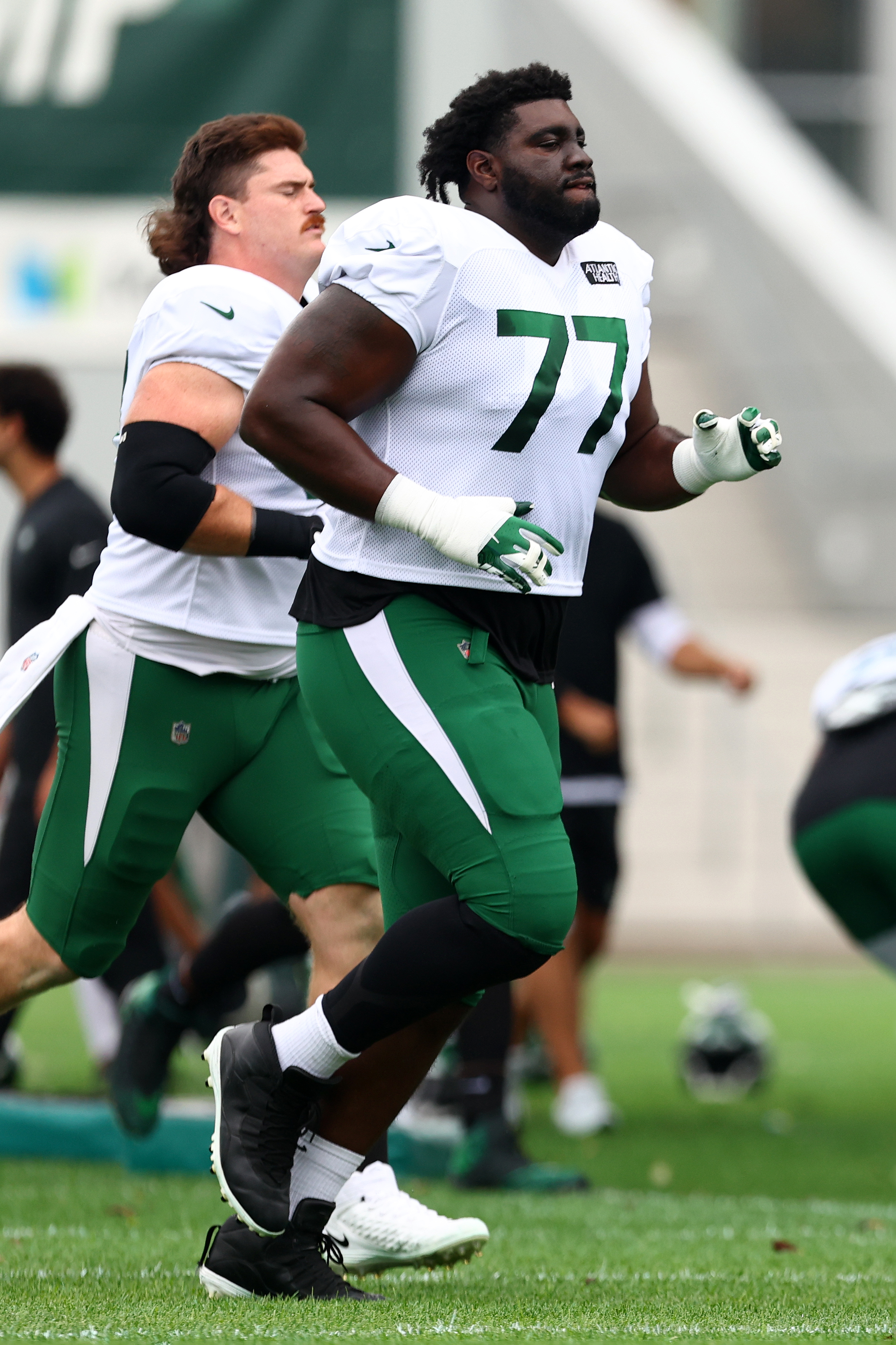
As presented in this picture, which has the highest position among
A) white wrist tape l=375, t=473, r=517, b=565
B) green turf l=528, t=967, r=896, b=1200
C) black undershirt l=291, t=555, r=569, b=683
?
white wrist tape l=375, t=473, r=517, b=565

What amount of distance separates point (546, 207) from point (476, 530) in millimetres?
649

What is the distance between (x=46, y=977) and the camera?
4.08 metres

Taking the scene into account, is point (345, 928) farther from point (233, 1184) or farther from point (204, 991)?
point (204, 991)

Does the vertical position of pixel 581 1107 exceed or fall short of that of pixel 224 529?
it falls short

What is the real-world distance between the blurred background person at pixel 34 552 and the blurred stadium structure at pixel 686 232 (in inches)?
225

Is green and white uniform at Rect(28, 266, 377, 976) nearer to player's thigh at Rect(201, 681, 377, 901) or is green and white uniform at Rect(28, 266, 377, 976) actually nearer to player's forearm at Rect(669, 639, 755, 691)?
player's thigh at Rect(201, 681, 377, 901)

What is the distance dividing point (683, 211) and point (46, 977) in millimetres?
17953

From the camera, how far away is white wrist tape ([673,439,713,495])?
12.4 ft

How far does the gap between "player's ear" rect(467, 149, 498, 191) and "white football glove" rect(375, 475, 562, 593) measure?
0.62 m

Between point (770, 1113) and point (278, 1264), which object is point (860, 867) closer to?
point (278, 1264)

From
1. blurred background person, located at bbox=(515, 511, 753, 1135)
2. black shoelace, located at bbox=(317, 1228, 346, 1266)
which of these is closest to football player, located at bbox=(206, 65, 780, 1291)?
black shoelace, located at bbox=(317, 1228, 346, 1266)

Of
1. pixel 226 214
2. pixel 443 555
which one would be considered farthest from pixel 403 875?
pixel 226 214

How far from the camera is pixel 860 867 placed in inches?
186

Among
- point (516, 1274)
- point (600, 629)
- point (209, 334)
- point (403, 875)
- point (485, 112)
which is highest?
point (485, 112)
